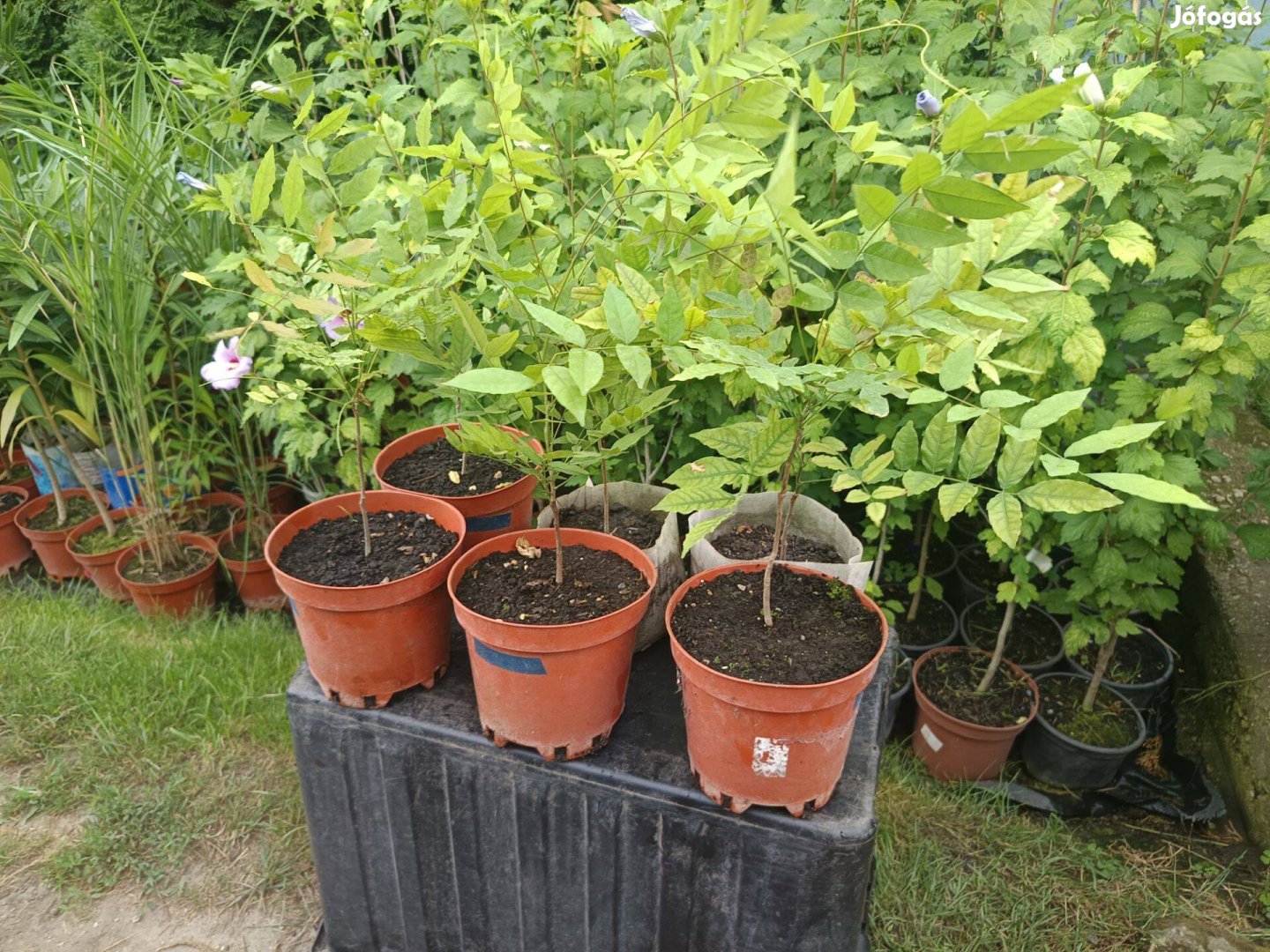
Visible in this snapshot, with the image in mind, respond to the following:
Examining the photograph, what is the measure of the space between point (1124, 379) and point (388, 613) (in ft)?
5.11

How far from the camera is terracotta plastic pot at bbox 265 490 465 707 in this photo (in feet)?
4.33

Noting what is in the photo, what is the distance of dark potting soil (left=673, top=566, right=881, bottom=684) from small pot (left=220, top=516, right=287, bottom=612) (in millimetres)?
1924

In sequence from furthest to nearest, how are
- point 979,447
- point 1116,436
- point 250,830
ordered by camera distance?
point 250,830, point 979,447, point 1116,436

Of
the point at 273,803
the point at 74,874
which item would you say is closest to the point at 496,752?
the point at 273,803

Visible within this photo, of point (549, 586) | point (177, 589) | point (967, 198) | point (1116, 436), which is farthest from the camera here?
point (177, 589)

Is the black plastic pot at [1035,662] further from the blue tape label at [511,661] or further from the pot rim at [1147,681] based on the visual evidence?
the blue tape label at [511,661]

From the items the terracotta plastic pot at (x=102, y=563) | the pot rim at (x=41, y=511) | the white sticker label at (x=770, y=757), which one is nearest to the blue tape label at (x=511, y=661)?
the white sticker label at (x=770, y=757)

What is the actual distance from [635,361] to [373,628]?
2.29 feet

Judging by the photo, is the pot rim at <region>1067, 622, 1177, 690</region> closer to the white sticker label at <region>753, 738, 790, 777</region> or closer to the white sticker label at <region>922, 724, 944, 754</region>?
the white sticker label at <region>922, 724, 944, 754</region>

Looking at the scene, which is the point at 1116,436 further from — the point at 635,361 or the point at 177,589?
the point at 177,589

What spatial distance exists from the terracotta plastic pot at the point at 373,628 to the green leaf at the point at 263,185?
1.74ft

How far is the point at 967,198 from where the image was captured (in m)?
0.78

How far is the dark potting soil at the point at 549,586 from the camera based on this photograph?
1271mm

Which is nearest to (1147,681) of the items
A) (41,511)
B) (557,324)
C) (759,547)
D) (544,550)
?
(759,547)
